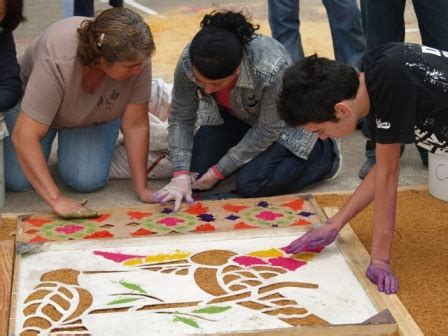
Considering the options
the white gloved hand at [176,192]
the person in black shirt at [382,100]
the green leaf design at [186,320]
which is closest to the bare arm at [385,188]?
the person in black shirt at [382,100]

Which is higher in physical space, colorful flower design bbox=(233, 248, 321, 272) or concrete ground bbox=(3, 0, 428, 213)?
colorful flower design bbox=(233, 248, 321, 272)

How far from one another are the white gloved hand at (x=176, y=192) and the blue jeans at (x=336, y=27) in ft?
3.86

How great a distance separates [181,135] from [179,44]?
2.43 meters

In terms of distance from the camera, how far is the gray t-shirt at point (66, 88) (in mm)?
3547

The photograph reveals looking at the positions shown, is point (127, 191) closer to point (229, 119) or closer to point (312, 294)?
point (229, 119)

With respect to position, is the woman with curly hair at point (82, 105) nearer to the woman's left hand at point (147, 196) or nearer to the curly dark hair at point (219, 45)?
the woman's left hand at point (147, 196)

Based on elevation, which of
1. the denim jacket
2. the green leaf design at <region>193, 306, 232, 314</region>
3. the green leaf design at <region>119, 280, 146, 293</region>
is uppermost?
the denim jacket

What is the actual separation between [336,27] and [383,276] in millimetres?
1822

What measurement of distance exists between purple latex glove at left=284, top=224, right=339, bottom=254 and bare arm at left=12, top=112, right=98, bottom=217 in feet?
2.84

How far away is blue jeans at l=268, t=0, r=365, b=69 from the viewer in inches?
175

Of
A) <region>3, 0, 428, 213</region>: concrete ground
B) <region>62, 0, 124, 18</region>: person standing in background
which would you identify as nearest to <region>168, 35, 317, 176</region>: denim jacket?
<region>3, 0, 428, 213</region>: concrete ground

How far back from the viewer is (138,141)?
386cm

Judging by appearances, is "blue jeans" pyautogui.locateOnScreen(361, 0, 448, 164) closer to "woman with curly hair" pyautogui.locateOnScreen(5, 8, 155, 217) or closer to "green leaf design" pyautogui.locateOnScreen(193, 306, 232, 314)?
"woman with curly hair" pyautogui.locateOnScreen(5, 8, 155, 217)

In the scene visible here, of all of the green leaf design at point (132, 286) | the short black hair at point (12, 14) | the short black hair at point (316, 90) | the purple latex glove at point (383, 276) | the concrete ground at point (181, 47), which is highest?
the short black hair at point (316, 90)
